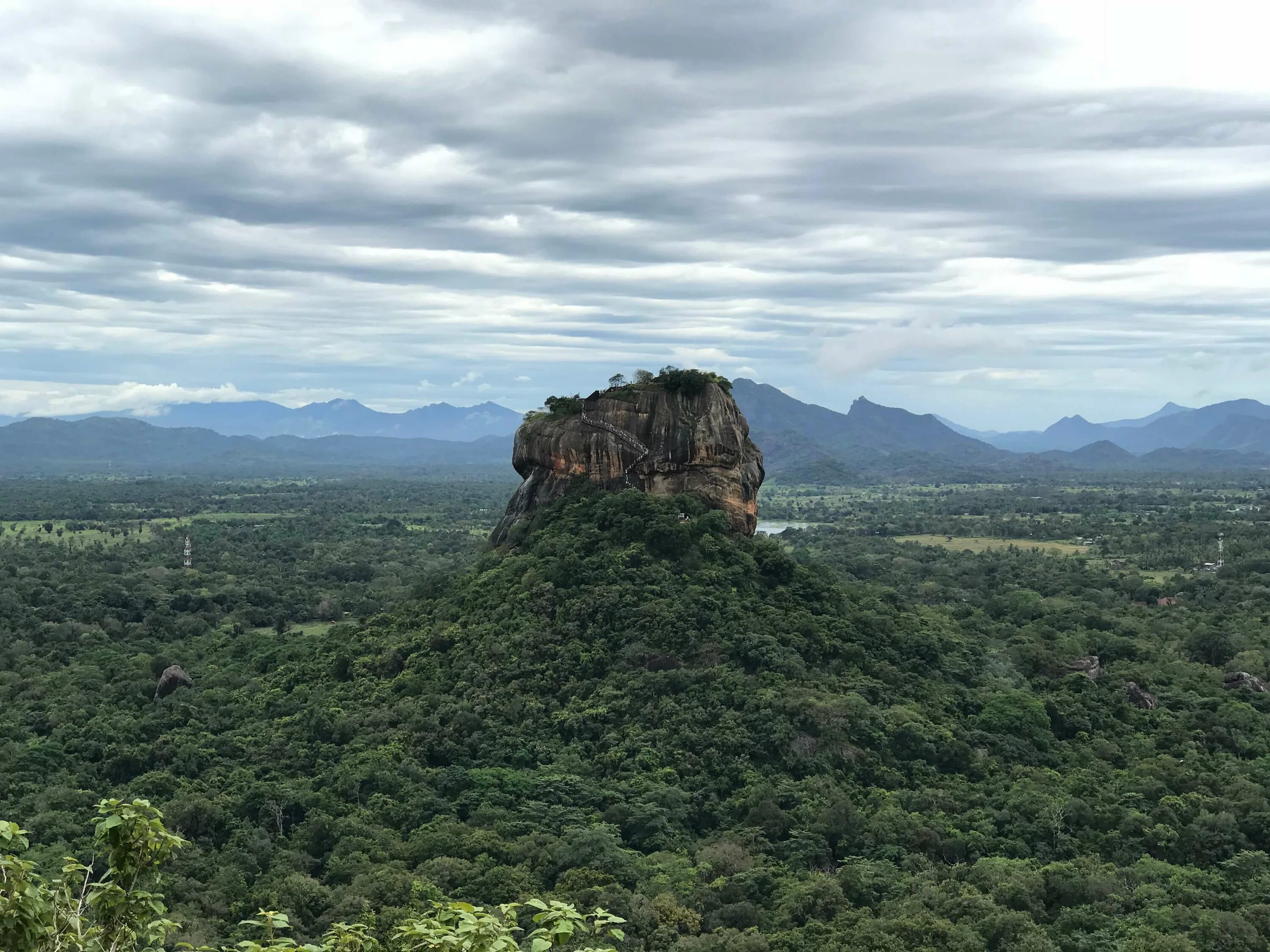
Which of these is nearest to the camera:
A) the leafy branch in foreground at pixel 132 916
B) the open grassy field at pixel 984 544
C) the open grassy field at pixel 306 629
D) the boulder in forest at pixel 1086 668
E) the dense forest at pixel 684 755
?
the leafy branch in foreground at pixel 132 916

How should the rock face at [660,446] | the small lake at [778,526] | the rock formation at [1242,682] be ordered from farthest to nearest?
the small lake at [778,526], the rock face at [660,446], the rock formation at [1242,682]

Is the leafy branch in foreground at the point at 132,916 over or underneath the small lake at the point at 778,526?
over

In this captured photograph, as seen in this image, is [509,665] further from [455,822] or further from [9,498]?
[9,498]

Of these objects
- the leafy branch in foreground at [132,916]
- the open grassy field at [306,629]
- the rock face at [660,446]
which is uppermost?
the rock face at [660,446]

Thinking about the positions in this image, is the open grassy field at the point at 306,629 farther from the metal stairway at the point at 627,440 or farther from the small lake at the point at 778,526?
the small lake at the point at 778,526

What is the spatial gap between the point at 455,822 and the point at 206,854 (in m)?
7.51

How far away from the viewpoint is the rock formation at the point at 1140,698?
4462 cm

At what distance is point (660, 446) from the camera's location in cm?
5112

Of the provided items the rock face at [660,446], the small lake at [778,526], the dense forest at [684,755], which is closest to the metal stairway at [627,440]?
the rock face at [660,446]

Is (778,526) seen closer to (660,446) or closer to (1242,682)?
(660,446)

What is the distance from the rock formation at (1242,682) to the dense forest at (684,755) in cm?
88

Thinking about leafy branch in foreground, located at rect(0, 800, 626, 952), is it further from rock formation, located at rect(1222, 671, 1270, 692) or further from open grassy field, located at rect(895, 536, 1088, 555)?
open grassy field, located at rect(895, 536, 1088, 555)

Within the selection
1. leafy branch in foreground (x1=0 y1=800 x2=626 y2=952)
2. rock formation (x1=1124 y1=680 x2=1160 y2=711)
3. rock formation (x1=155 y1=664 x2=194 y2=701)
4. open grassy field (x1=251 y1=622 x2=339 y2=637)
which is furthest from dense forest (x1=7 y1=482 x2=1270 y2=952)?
leafy branch in foreground (x1=0 y1=800 x2=626 y2=952)

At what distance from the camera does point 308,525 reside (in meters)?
138
